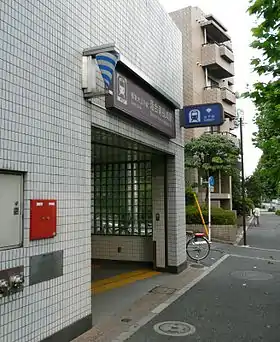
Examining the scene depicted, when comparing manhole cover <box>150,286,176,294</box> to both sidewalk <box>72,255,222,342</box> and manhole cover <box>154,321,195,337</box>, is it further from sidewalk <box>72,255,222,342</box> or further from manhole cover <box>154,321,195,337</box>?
manhole cover <box>154,321,195,337</box>

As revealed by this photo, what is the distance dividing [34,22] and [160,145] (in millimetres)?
4862

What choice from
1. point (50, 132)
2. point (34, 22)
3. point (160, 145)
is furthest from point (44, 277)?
point (160, 145)

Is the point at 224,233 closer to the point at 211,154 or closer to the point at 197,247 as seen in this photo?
the point at 211,154

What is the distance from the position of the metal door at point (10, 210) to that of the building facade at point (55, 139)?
0.01 m

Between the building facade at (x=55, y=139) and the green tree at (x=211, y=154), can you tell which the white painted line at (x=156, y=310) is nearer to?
the building facade at (x=55, y=139)

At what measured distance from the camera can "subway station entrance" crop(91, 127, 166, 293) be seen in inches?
416

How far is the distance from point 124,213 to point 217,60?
19.8 metres

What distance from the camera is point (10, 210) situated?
4.43m

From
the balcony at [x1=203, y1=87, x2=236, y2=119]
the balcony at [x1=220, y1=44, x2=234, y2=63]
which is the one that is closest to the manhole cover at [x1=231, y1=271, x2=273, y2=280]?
the balcony at [x1=203, y1=87, x2=236, y2=119]

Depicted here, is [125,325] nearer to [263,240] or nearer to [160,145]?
[160,145]

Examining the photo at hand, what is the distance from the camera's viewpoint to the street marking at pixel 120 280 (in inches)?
340

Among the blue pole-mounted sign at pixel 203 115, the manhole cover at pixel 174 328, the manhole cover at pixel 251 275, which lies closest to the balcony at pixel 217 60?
the blue pole-mounted sign at pixel 203 115

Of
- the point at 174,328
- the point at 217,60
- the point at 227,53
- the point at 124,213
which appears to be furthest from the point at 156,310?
the point at 227,53

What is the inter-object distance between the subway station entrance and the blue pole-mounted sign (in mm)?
1126
